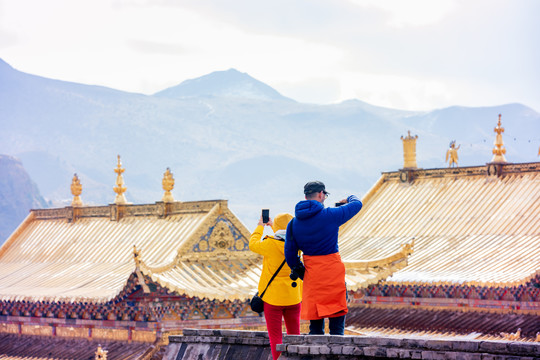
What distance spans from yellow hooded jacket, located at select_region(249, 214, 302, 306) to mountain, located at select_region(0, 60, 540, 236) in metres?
119

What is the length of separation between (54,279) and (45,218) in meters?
3.83

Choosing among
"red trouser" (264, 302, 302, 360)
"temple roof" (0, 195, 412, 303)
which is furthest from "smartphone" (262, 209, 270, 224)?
"temple roof" (0, 195, 412, 303)

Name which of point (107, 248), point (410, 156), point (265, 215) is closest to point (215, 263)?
point (107, 248)

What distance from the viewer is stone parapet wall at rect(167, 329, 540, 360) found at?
6.54 m

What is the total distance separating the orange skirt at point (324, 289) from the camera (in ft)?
26.1

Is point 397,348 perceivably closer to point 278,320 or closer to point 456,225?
point 278,320

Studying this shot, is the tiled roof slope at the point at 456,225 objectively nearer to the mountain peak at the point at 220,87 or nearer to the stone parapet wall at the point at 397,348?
the stone parapet wall at the point at 397,348

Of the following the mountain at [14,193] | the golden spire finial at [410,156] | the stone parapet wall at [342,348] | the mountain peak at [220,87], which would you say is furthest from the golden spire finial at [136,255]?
the mountain peak at [220,87]

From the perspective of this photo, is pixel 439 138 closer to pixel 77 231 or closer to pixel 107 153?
pixel 107 153

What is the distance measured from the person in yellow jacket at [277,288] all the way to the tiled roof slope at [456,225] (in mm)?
9356

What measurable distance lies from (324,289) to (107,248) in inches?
514

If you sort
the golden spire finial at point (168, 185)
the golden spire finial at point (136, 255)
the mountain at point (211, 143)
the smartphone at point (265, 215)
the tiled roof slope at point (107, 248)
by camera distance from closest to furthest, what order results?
the smartphone at point (265, 215) → the golden spire finial at point (136, 255) → the tiled roof slope at point (107, 248) → the golden spire finial at point (168, 185) → the mountain at point (211, 143)

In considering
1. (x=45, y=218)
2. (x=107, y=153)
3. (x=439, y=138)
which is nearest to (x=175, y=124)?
(x=107, y=153)

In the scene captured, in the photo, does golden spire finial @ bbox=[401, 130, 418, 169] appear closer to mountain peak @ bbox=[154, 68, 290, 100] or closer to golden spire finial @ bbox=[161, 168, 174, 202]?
golden spire finial @ bbox=[161, 168, 174, 202]
